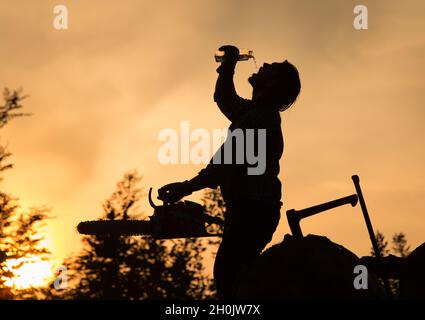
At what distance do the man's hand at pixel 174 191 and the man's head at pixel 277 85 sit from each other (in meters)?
0.95

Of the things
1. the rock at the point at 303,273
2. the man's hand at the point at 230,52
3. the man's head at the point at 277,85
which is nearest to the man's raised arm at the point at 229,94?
the man's hand at the point at 230,52

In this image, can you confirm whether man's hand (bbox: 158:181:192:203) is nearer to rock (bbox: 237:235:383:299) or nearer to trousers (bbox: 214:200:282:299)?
trousers (bbox: 214:200:282:299)

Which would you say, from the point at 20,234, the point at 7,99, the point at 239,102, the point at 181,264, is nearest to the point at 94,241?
the point at 181,264

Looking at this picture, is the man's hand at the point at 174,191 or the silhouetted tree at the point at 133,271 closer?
the man's hand at the point at 174,191

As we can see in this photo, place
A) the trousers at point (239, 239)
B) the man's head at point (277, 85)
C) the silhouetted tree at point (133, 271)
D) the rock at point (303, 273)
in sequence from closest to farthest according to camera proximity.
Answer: the rock at point (303, 273) → the trousers at point (239, 239) → the man's head at point (277, 85) → the silhouetted tree at point (133, 271)

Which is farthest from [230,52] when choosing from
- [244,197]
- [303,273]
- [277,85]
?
[303,273]

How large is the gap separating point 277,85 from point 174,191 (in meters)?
1.16

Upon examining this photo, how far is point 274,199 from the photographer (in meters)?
4.08

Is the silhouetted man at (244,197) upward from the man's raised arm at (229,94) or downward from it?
downward

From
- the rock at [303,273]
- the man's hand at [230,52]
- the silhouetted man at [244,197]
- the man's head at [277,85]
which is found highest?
the man's hand at [230,52]

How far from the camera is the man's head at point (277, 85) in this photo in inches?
171

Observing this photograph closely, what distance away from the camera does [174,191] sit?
3984 mm

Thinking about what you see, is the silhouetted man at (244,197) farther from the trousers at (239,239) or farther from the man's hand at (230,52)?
the man's hand at (230,52)

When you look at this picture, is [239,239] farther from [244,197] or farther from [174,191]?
[174,191]
